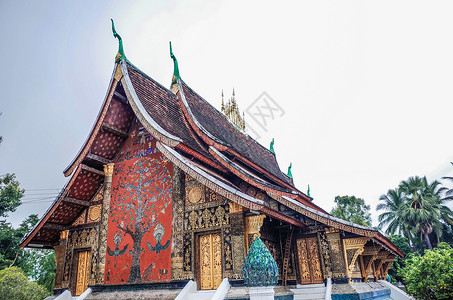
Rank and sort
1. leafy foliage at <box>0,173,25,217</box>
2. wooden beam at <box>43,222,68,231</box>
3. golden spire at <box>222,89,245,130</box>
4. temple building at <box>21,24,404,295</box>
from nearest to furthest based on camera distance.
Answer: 1. temple building at <box>21,24,404,295</box>
2. wooden beam at <box>43,222,68,231</box>
3. leafy foliage at <box>0,173,25,217</box>
4. golden spire at <box>222,89,245,130</box>

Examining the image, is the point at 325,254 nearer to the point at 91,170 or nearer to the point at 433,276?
the point at 433,276

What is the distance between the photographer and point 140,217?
24.4 feet

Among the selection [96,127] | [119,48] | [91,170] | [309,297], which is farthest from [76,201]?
[309,297]

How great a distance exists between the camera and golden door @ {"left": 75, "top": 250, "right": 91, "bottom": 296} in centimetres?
809

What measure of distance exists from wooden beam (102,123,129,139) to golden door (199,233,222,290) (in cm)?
362

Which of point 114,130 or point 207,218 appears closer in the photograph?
point 207,218

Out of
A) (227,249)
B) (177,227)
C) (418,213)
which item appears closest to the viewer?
(227,249)

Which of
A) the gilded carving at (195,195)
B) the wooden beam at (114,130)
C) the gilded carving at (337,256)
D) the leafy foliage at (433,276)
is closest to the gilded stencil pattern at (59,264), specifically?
the wooden beam at (114,130)

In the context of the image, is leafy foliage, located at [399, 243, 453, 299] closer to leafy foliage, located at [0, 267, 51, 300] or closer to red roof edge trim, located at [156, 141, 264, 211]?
red roof edge trim, located at [156, 141, 264, 211]

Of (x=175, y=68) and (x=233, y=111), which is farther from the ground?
(x=233, y=111)

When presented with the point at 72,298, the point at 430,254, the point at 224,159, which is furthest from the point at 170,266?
the point at 430,254

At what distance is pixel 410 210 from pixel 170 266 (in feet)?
95.1

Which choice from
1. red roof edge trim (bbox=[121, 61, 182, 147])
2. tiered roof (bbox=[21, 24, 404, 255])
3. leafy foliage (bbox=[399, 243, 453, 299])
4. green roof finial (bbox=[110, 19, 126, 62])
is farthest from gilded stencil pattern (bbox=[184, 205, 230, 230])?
leafy foliage (bbox=[399, 243, 453, 299])

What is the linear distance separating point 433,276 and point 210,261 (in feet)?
17.3
